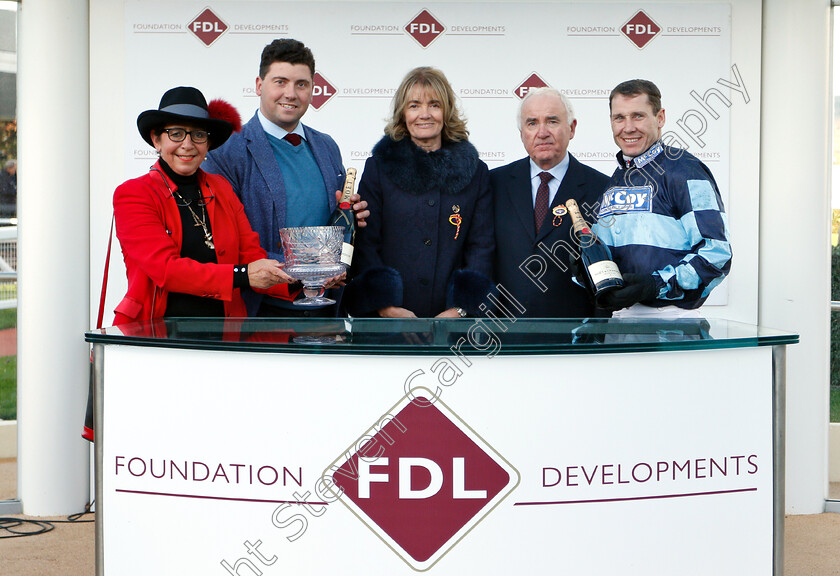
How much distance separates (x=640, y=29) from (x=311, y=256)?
6.83ft

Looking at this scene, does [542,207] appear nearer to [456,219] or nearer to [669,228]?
[456,219]

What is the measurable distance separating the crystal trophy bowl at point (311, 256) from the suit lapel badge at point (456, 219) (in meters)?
0.88

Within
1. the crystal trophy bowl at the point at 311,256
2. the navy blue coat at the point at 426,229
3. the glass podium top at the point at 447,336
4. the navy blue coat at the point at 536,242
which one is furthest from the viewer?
the navy blue coat at the point at 536,242

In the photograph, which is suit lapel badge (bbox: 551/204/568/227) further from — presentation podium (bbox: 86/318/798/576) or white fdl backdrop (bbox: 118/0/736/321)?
presentation podium (bbox: 86/318/798/576)

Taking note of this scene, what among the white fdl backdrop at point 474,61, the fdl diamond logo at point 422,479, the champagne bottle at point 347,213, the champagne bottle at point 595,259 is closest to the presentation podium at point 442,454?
the fdl diamond logo at point 422,479

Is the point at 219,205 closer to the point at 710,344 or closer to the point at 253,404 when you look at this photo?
the point at 253,404

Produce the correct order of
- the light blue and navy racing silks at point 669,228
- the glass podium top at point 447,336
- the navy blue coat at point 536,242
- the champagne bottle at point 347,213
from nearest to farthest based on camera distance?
the glass podium top at point 447,336, the light blue and navy racing silks at point 669,228, the champagne bottle at point 347,213, the navy blue coat at point 536,242

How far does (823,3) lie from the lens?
3.82 metres

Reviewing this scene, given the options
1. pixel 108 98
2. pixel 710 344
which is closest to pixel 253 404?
pixel 710 344

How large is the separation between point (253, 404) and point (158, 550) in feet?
1.59

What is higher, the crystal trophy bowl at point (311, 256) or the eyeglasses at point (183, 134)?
the eyeglasses at point (183, 134)

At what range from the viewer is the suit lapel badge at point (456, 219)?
370cm

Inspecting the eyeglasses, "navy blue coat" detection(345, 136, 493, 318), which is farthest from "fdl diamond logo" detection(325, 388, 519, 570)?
the eyeglasses

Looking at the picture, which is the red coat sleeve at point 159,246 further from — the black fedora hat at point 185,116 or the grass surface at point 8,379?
the grass surface at point 8,379
